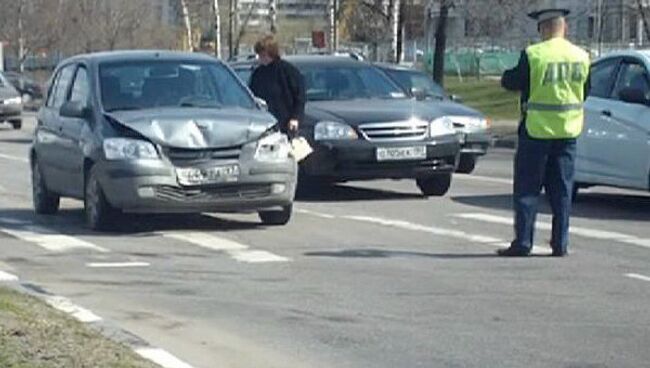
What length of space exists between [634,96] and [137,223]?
4986mm

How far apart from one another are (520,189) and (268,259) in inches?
76.7

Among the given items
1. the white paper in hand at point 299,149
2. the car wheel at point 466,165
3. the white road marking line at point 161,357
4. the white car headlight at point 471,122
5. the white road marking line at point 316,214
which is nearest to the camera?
the white road marking line at point 161,357

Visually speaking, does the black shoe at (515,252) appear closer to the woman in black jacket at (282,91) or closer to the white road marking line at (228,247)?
the white road marking line at (228,247)

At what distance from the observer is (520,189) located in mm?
13750

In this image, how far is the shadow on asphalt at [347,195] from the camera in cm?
2000

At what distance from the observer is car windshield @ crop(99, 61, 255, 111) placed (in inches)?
651

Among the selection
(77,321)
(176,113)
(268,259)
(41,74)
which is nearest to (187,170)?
(176,113)

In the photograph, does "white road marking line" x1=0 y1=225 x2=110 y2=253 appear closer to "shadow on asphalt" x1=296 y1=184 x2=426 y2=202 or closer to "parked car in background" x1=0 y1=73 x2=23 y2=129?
"shadow on asphalt" x1=296 y1=184 x2=426 y2=202

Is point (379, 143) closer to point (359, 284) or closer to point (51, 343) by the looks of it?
point (359, 284)

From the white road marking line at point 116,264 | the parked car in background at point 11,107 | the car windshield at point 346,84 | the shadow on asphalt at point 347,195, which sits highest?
the car windshield at point 346,84

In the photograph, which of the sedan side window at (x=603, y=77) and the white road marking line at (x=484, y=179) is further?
the white road marking line at (x=484, y=179)

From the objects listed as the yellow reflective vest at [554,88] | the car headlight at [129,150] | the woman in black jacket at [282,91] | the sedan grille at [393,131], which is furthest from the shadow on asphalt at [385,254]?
the sedan grille at [393,131]

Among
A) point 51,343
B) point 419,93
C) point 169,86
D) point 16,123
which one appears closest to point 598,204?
point 169,86

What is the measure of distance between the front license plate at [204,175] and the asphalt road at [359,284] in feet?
1.58
